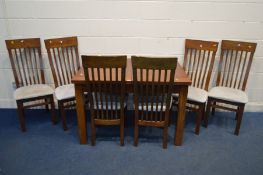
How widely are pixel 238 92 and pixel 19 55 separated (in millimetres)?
2713

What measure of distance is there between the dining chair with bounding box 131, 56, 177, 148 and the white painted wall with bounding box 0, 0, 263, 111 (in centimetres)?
76

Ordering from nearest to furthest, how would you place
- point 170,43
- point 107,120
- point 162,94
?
point 162,94 → point 107,120 → point 170,43

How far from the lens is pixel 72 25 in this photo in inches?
119

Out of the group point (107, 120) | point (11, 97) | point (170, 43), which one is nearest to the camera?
point (107, 120)

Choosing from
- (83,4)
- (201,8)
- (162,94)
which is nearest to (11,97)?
(83,4)

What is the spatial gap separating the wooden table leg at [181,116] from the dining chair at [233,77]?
0.51m

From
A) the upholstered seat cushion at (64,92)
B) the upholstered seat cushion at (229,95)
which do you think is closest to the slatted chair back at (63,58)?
the upholstered seat cushion at (64,92)

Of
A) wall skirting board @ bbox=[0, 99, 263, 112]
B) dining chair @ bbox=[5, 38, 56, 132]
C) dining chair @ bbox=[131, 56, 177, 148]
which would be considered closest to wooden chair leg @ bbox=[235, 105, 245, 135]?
wall skirting board @ bbox=[0, 99, 263, 112]

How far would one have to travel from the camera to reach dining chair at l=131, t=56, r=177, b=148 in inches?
84.7

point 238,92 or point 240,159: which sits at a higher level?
point 238,92

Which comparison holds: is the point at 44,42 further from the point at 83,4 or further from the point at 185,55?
the point at 185,55

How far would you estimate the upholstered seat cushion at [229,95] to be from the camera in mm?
2740

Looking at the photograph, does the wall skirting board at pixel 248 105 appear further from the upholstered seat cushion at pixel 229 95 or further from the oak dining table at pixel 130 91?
the oak dining table at pixel 130 91

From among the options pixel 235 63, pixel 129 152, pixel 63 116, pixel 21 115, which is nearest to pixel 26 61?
pixel 21 115
